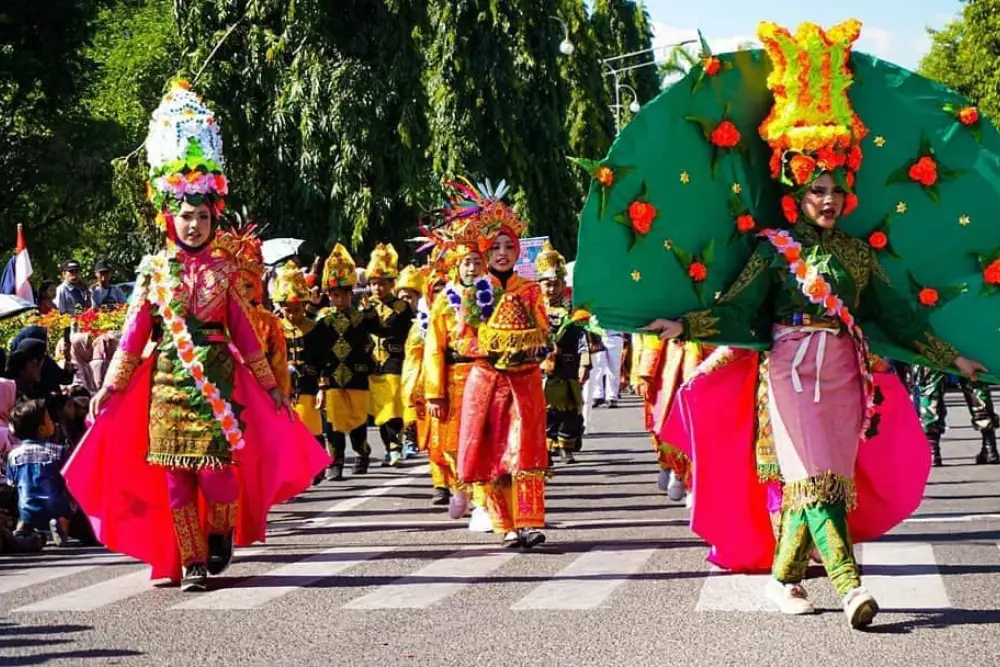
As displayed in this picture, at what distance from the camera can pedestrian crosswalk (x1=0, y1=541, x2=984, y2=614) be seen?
8.18 m

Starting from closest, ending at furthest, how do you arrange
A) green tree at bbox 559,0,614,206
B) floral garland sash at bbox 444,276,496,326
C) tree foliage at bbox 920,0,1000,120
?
floral garland sash at bbox 444,276,496,326 < green tree at bbox 559,0,614,206 < tree foliage at bbox 920,0,1000,120

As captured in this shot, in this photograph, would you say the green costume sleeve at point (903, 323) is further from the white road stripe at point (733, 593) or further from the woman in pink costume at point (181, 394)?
the woman in pink costume at point (181, 394)

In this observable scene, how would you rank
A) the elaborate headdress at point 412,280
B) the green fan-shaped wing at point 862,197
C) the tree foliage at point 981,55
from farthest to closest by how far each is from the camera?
the tree foliage at point 981,55 → the elaborate headdress at point 412,280 → the green fan-shaped wing at point 862,197

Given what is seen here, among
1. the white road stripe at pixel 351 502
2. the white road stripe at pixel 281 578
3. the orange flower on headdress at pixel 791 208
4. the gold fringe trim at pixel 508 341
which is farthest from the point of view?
the white road stripe at pixel 351 502

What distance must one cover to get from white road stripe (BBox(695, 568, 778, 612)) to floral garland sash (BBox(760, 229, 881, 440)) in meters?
0.91

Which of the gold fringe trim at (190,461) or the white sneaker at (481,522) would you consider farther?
the white sneaker at (481,522)

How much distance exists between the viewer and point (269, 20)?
84.6 ft

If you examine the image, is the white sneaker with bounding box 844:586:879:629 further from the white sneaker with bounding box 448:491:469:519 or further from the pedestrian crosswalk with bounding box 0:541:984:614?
the white sneaker with bounding box 448:491:469:519

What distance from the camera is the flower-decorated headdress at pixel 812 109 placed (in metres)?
7.55

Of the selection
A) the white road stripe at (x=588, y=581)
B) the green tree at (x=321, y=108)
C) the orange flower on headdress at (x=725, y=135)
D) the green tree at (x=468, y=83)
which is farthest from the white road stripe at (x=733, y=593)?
the green tree at (x=468, y=83)

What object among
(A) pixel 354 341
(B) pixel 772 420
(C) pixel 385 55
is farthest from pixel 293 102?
(B) pixel 772 420

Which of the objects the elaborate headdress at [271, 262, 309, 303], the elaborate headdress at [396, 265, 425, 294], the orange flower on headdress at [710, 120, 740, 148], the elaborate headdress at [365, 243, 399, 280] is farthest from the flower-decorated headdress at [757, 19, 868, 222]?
the elaborate headdress at [365, 243, 399, 280]

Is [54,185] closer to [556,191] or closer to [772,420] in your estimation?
[556,191]

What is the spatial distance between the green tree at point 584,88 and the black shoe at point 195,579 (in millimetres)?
31457
